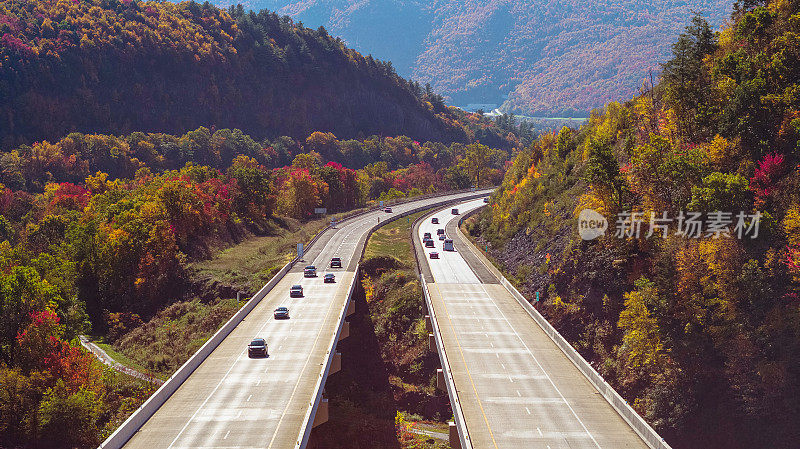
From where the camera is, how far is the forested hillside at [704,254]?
133ft

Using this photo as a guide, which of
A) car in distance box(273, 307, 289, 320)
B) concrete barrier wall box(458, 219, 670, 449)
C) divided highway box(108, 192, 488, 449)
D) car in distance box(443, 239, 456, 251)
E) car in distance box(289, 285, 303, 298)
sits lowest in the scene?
concrete barrier wall box(458, 219, 670, 449)

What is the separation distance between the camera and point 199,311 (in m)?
74.5

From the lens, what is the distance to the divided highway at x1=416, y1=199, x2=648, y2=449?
31219 mm

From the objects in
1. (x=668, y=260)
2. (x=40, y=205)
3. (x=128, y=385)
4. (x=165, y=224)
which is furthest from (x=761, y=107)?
(x=40, y=205)

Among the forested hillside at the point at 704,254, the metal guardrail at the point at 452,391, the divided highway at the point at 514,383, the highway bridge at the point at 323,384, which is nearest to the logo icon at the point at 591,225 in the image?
the forested hillside at the point at 704,254

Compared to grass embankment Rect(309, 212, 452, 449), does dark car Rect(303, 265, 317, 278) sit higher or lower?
higher

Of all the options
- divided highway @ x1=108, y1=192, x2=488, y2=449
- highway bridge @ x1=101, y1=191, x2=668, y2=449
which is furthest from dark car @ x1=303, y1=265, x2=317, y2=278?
highway bridge @ x1=101, y1=191, x2=668, y2=449

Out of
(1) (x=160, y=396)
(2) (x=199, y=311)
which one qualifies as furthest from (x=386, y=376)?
(1) (x=160, y=396)

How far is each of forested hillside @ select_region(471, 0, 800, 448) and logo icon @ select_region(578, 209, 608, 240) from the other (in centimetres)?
83

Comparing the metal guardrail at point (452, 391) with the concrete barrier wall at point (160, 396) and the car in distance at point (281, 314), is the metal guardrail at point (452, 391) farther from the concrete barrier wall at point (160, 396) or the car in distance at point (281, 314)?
the concrete barrier wall at point (160, 396)

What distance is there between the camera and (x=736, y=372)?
4100cm

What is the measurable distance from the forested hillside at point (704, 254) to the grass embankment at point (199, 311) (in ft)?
120

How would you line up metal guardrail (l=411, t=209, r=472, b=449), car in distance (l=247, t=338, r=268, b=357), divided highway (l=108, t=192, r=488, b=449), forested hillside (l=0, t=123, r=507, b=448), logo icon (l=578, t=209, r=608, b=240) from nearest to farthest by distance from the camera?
divided highway (l=108, t=192, r=488, b=449)
metal guardrail (l=411, t=209, r=472, b=449)
car in distance (l=247, t=338, r=268, b=357)
forested hillside (l=0, t=123, r=507, b=448)
logo icon (l=578, t=209, r=608, b=240)

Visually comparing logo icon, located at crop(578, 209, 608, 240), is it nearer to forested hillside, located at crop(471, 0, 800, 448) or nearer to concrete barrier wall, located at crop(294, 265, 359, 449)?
forested hillside, located at crop(471, 0, 800, 448)
